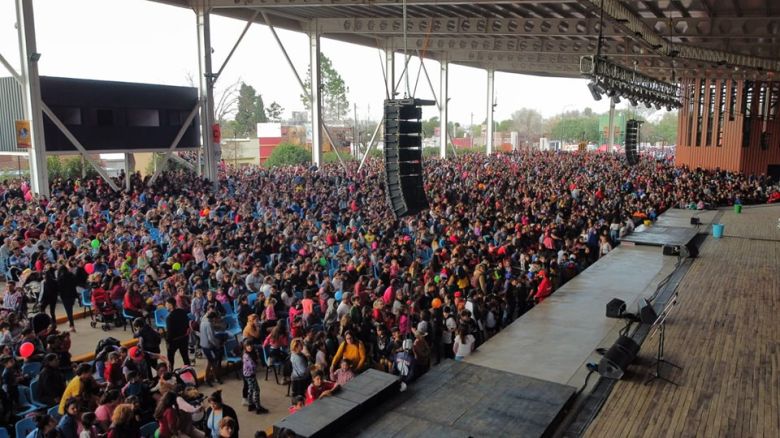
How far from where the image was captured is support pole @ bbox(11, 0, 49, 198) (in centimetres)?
1736

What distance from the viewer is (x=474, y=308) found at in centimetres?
889

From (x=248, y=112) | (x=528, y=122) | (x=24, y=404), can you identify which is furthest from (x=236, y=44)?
(x=528, y=122)

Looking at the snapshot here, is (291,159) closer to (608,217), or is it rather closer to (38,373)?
(608,217)

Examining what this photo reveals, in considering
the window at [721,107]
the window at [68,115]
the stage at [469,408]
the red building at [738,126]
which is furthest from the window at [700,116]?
the stage at [469,408]

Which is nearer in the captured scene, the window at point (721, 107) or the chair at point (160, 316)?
the chair at point (160, 316)

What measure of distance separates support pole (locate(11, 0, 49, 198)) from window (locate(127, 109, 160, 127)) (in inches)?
150

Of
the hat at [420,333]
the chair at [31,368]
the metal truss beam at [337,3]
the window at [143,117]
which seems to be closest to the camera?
the chair at [31,368]

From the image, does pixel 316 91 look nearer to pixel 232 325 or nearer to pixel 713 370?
pixel 232 325

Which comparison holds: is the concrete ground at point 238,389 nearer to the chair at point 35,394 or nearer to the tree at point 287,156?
the chair at point 35,394

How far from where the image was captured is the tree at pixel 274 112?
76.1 m

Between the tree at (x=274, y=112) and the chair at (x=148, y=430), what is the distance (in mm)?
72981

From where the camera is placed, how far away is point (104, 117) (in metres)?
20.9

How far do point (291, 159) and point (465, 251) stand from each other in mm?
32960

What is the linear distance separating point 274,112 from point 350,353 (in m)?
72.4
